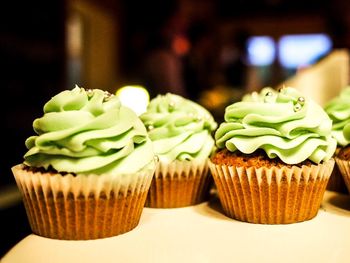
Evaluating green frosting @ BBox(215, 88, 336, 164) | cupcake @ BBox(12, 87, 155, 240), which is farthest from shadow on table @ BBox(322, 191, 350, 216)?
cupcake @ BBox(12, 87, 155, 240)

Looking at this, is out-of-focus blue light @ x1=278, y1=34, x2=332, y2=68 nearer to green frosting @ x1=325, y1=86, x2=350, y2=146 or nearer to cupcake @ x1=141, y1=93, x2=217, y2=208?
green frosting @ x1=325, y1=86, x2=350, y2=146

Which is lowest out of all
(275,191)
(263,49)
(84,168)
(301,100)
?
(263,49)

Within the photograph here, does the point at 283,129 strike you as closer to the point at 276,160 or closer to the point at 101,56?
the point at 276,160

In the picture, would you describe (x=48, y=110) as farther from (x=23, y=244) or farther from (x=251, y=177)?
(x=251, y=177)

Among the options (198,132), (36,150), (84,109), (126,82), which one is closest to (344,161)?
(198,132)

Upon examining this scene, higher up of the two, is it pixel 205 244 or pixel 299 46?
pixel 205 244

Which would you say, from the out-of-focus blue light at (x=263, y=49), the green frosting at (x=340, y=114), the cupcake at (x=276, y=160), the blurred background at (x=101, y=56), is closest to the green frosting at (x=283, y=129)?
the cupcake at (x=276, y=160)

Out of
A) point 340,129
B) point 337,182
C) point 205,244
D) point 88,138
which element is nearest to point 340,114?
point 340,129
